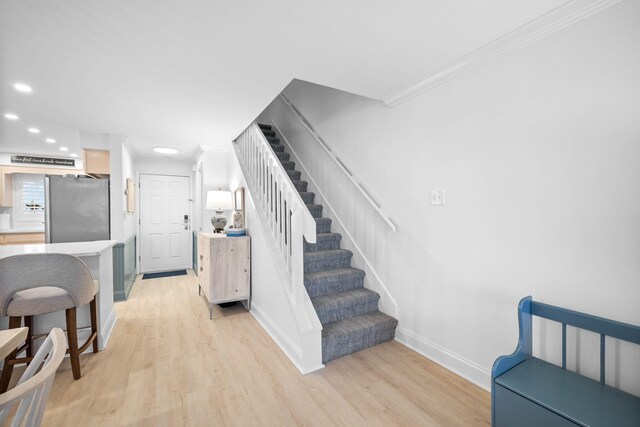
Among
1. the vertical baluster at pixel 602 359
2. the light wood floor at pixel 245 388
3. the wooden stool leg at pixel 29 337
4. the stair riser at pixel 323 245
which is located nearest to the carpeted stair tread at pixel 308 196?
the stair riser at pixel 323 245

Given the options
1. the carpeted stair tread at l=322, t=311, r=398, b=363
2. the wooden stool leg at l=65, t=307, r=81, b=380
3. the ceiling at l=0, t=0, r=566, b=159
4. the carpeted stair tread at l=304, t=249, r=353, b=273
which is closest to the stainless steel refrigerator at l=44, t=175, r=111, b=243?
the ceiling at l=0, t=0, r=566, b=159

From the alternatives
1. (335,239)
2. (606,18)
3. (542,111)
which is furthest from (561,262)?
(335,239)

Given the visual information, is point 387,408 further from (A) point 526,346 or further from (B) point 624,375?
(B) point 624,375

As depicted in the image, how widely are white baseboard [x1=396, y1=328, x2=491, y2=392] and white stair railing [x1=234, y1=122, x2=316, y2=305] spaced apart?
3.47ft

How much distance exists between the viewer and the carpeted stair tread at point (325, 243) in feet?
10.7

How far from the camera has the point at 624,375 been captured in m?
1.41

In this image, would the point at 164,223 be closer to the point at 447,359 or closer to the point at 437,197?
the point at 437,197

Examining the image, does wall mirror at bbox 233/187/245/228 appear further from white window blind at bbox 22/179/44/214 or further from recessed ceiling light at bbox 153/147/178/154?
white window blind at bbox 22/179/44/214

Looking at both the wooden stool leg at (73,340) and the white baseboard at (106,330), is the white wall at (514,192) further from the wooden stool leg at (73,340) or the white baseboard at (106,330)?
the white baseboard at (106,330)

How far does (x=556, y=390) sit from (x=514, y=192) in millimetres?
1091

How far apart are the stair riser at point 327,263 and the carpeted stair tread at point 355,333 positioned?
0.62 m

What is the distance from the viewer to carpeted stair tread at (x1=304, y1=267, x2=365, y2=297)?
2.79m

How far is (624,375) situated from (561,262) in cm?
58

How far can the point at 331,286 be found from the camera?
2.88 metres
